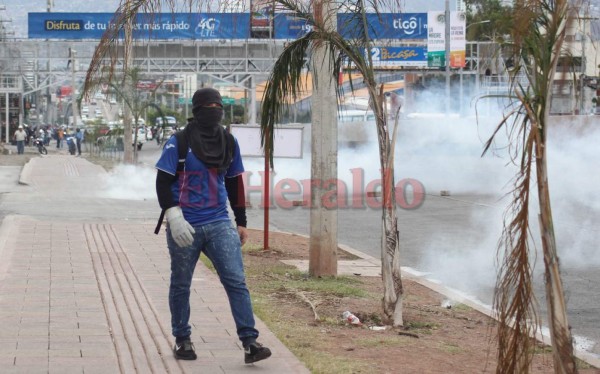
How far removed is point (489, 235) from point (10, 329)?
9770 millimetres

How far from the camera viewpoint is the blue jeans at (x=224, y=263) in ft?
21.4

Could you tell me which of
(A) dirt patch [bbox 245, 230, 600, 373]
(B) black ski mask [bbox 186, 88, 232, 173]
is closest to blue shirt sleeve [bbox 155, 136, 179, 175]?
(B) black ski mask [bbox 186, 88, 232, 173]

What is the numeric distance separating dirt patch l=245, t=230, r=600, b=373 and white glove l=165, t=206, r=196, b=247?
3.96 feet

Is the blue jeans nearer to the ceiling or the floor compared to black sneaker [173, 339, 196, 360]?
nearer to the ceiling

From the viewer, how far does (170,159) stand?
6.53 meters

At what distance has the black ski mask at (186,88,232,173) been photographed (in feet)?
21.6

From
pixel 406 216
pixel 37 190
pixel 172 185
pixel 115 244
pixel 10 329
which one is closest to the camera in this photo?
pixel 172 185

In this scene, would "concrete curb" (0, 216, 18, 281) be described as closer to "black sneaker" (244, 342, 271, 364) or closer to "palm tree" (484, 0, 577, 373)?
"black sneaker" (244, 342, 271, 364)

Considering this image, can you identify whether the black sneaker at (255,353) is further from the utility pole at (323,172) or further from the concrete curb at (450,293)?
the utility pole at (323,172)

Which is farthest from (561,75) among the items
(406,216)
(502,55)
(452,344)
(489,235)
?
(406,216)

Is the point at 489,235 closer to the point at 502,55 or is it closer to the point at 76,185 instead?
the point at 502,55

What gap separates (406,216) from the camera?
19.8 m

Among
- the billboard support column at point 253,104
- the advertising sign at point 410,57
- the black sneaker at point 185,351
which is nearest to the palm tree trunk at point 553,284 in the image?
the black sneaker at point 185,351

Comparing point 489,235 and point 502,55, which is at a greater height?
point 502,55
